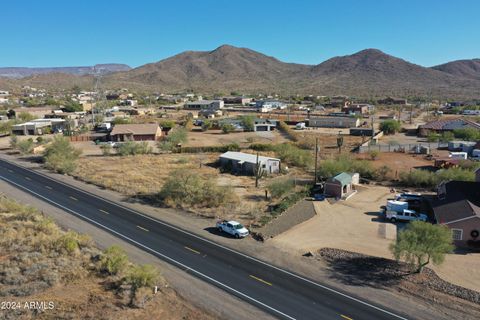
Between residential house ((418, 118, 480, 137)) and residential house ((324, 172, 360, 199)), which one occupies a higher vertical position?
residential house ((418, 118, 480, 137))

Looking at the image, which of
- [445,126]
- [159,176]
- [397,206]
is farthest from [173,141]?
[445,126]

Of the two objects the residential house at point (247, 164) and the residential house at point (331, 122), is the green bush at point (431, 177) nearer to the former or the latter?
the residential house at point (247, 164)

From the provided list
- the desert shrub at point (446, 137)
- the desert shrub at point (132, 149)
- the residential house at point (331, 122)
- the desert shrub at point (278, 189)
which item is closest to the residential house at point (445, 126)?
the desert shrub at point (446, 137)

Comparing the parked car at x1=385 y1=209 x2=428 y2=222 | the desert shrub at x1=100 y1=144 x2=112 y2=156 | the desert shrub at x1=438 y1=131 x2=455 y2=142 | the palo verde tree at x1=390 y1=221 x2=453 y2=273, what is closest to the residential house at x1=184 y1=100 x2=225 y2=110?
the desert shrub at x1=100 y1=144 x2=112 y2=156

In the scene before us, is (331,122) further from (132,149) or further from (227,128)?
(132,149)

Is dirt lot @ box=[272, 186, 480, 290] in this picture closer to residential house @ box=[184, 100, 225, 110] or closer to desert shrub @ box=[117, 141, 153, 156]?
desert shrub @ box=[117, 141, 153, 156]

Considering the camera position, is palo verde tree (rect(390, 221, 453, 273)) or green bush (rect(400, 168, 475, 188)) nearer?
palo verde tree (rect(390, 221, 453, 273))

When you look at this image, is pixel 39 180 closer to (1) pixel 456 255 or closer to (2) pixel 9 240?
(2) pixel 9 240
